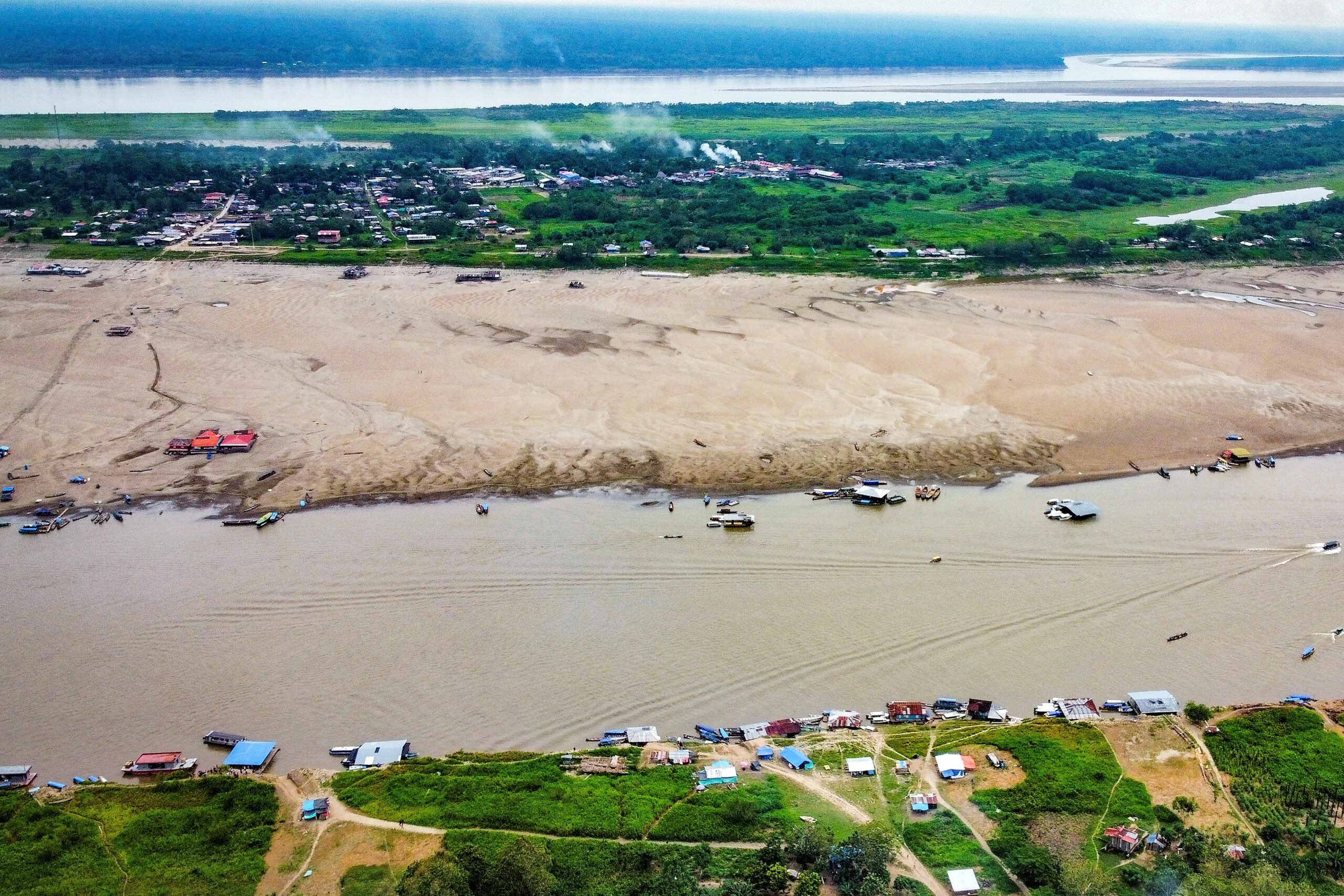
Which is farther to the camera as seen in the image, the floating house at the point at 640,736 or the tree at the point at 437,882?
the floating house at the point at 640,736

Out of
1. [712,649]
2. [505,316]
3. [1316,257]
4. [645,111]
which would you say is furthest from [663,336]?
[645,111]

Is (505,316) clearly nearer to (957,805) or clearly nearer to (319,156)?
(957,805)

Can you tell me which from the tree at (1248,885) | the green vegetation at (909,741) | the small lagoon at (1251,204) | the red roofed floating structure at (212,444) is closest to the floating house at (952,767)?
the green vegetation at (909,741)

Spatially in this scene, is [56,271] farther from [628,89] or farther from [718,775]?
[628,89]

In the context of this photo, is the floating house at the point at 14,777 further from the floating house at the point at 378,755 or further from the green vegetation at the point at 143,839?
the floating house at the point at 378,755

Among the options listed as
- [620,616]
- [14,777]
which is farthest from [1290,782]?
[14,777]

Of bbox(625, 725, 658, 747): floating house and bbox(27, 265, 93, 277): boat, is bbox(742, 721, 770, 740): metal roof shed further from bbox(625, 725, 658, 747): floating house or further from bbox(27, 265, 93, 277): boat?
bbox(27, 265, 93, 277): boat

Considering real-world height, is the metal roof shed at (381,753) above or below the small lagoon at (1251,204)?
below
